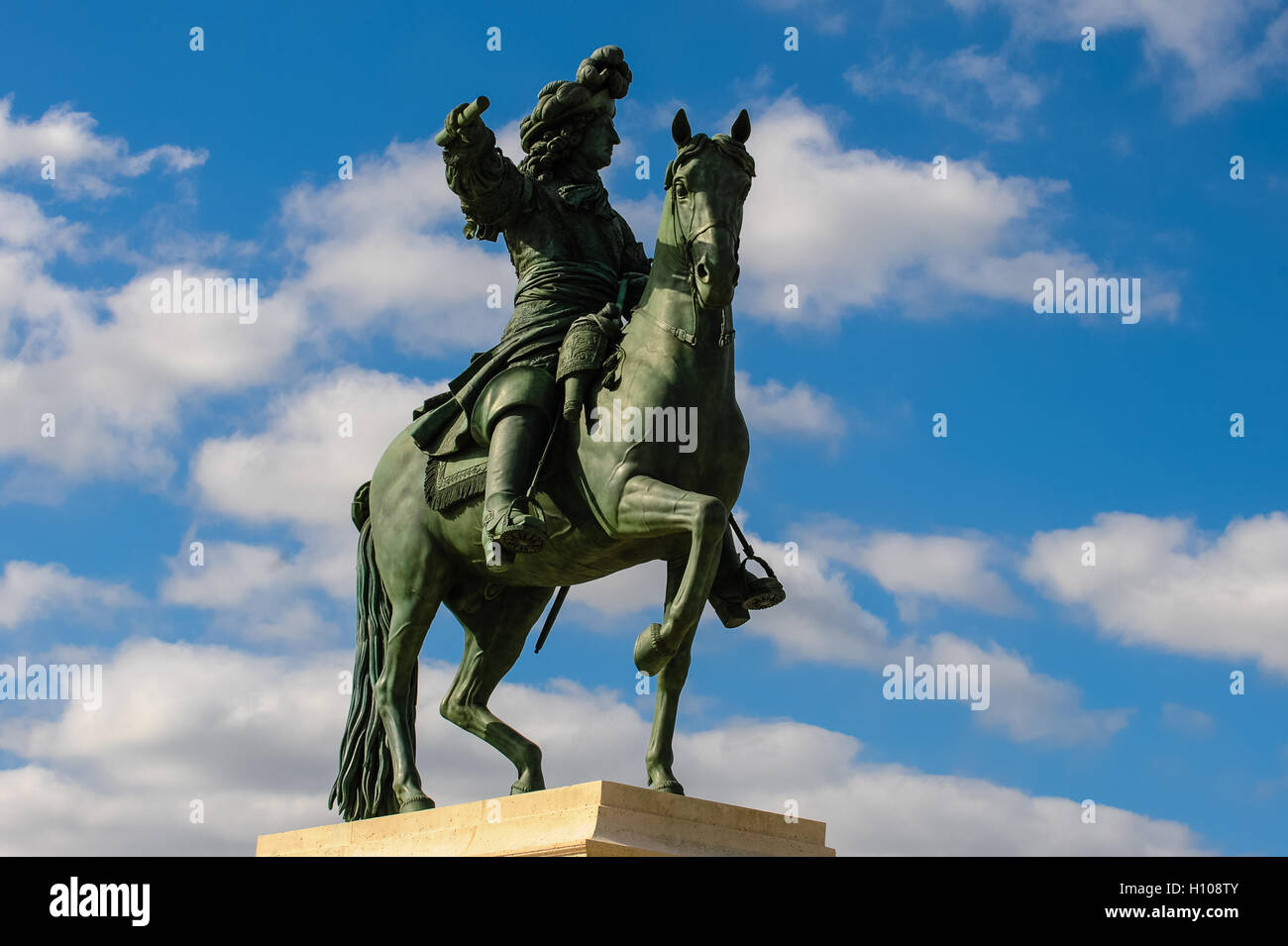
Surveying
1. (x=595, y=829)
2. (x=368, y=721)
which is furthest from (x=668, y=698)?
(x=368, y=721)

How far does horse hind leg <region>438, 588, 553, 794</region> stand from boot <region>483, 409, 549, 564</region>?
1.32m

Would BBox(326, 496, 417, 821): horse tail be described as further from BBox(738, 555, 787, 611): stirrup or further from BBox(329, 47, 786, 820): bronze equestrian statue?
BBox(738, 555, 787, 611): stirrup

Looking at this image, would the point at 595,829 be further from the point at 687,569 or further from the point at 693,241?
the point at 693,241

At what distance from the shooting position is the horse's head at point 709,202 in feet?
32.8

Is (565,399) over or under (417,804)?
over

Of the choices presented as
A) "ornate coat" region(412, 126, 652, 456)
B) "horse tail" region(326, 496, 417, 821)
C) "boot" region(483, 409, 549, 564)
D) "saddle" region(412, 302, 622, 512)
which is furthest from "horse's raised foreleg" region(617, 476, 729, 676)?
"horse tail" region(326, 496, 417, 821)

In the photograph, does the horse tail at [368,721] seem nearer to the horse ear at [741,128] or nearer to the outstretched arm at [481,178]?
the outstretched arm at [481,178]

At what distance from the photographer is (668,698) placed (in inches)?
413

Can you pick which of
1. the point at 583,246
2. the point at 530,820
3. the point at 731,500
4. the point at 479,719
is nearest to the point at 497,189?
the point at 583,246

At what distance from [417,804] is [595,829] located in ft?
8.19

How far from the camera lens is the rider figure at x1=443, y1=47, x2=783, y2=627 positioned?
10.8 meters

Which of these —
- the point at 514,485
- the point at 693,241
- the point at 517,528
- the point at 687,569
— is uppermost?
the point at 693,241
